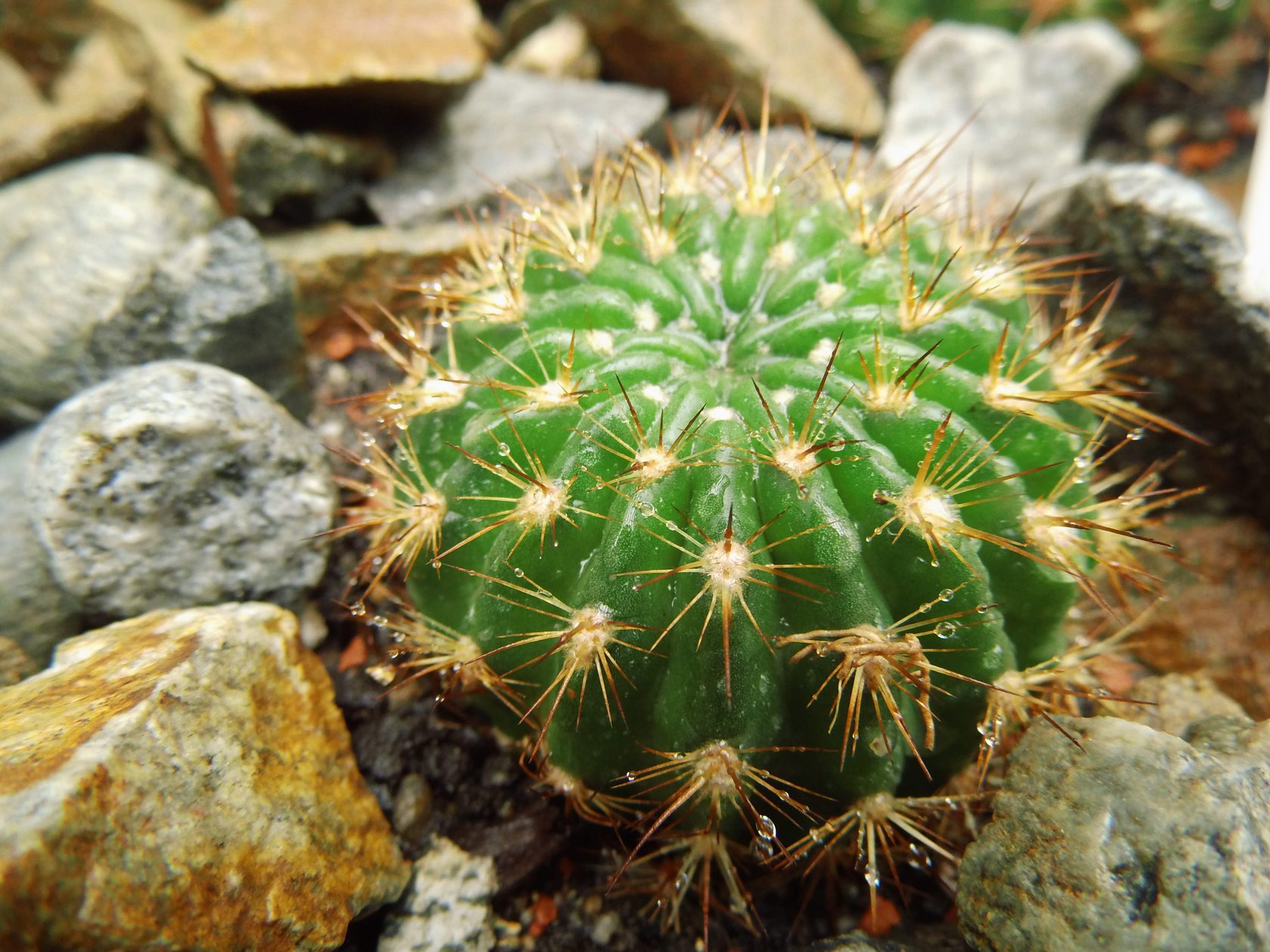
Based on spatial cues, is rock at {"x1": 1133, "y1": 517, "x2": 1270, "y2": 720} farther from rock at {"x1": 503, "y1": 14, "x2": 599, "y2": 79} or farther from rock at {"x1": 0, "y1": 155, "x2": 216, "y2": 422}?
rock at {"x1": 0, "y1": 155, "x2": 216, "y2": 422}

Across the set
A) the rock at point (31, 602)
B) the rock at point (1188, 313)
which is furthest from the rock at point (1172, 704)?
the rock at point (31, 602)

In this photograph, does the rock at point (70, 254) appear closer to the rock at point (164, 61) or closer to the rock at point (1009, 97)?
the rock at point (164, 61)

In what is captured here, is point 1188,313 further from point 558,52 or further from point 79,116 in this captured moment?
point 79,116

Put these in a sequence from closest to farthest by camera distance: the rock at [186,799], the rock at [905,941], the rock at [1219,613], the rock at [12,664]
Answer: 1. the rock at [186,799]
2. the rock at [905,941]
3. the rock at [12,664]
4. the rock at [1219,613]

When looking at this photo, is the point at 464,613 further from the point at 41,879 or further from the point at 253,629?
the point at 41,879

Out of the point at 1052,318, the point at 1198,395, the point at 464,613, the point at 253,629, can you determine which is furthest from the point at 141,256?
the point at 1198,395

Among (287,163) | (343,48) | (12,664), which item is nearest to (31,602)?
(12,664)
